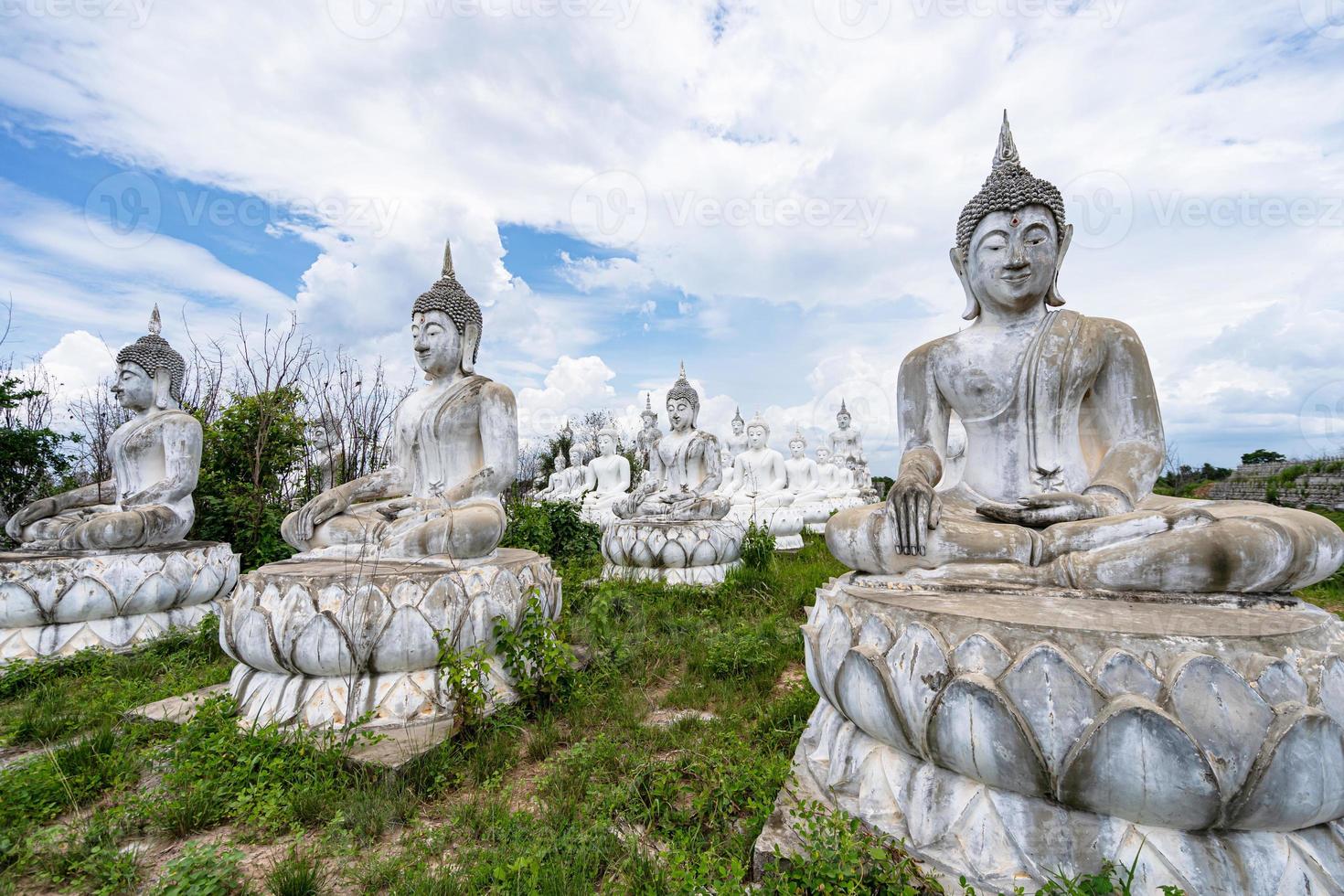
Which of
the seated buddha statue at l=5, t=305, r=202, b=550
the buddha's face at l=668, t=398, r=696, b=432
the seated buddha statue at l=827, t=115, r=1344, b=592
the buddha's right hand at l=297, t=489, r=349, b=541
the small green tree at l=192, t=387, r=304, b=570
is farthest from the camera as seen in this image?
the buddha's face at l=668, t=398, r=696, b=432

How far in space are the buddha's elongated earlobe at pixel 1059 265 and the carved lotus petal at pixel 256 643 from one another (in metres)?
4.21

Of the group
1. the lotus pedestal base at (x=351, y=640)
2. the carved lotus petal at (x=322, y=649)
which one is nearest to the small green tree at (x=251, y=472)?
the lotus pedestal base at (x=351, y=640)

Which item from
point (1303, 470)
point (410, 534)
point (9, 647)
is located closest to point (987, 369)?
point (410, 534)

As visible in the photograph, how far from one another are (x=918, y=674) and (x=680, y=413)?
6.59 metres

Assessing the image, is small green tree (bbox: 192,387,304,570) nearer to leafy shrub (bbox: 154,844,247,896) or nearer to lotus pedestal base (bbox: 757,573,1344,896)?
leafy shrub (bbox: 154,844,247,896)

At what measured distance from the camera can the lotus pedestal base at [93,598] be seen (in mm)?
4609

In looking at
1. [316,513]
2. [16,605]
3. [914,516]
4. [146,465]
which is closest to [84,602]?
[16,605]

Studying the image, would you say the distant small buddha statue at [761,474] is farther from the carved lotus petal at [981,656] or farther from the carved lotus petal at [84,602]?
the carved lotus petal at [981,656]

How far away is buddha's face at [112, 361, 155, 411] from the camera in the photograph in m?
5.54

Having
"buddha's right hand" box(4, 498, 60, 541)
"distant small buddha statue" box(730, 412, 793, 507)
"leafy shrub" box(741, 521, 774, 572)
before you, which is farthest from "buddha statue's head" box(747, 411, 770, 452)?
"buddha's right hand" box(4, 498, 60, 541)

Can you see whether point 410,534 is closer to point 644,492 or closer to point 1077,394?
point 1077,394

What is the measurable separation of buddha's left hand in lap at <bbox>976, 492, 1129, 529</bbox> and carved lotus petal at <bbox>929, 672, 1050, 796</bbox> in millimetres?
1060

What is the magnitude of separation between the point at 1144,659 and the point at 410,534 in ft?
11.1

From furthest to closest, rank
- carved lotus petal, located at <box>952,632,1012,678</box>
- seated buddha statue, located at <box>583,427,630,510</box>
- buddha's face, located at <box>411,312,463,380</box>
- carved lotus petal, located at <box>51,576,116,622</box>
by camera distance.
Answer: seated buddha statue, located at <box>583,427,630,510</box>
carved lotus petal, located at <box>51,576,116,622</box>
buddha's face, located at <box>411,312,463,380</box>
carved lotus petal, located at <box>952,632,1012,678</box>
